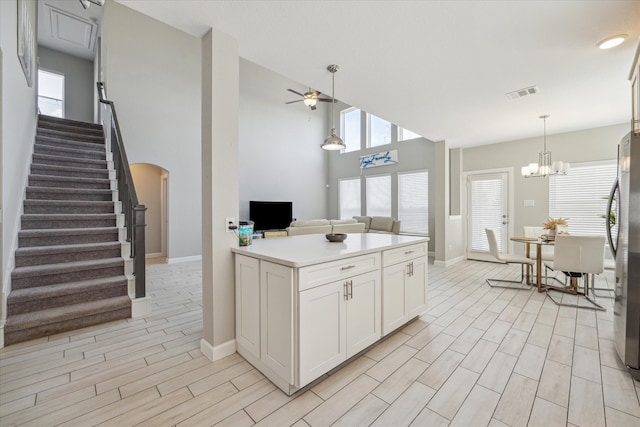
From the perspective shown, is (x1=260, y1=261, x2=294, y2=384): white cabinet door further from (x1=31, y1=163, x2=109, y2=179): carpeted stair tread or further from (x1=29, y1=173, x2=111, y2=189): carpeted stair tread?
(x1=31, y1=163, x2=109, y2=179): carpeted stair tread

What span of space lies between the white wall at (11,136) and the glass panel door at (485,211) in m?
7.72

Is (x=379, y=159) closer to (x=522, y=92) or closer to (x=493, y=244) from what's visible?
(x=493, y=244)

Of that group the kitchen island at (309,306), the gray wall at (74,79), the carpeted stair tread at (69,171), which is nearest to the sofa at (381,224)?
the kitchen island at (309,306)

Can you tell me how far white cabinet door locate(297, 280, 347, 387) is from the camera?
1.74 meters

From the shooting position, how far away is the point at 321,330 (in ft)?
6.08

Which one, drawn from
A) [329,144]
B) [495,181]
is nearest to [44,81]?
[329,144]

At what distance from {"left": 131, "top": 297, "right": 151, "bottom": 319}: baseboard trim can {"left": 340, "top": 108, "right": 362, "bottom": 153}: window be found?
24.3ft

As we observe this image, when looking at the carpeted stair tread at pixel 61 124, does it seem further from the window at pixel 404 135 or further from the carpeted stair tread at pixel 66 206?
the window at pixel 404 135

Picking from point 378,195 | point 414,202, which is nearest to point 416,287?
point 414,202

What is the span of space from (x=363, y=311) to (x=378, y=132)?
7.21 metres

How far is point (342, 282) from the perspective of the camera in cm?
199

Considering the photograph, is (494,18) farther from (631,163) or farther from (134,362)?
(134,362)

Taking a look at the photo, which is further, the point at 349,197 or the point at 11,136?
the point at 349,197

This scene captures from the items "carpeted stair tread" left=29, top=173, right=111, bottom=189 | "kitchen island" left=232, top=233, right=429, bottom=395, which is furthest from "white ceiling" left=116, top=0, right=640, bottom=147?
"carpeted stair tread" left=29, top=173, right=111, bottom=189
